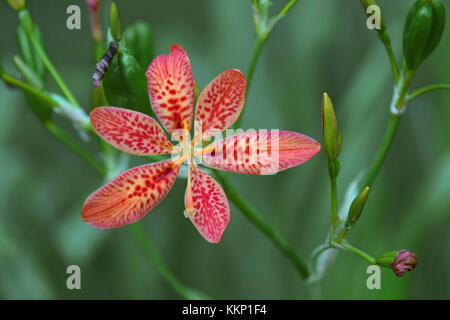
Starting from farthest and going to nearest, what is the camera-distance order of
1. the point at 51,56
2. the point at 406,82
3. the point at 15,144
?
A: the point at 51,56
the point at 15,144
the point at 406,82

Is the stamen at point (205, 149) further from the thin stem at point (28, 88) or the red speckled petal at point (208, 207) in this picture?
the thin stem at point (28, 88)

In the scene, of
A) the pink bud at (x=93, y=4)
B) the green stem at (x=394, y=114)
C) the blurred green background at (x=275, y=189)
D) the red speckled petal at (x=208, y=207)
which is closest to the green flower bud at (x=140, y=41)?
the pink bud at (x=93, y=4)

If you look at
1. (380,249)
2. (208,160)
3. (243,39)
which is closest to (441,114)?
(380,249)

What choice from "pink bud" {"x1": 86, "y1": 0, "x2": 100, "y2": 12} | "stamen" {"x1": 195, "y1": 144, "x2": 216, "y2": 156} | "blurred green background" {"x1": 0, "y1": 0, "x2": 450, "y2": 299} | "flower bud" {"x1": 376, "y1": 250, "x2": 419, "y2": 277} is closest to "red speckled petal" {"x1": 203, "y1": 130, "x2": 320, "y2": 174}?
"stamen" {"x1": 195, "y1": 144, "x2": 216, "y2": 156}

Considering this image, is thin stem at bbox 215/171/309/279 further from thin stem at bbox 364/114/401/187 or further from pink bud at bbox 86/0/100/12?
pink bud at bbox 86/0/100/12

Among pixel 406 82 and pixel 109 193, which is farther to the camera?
pixel 406 82

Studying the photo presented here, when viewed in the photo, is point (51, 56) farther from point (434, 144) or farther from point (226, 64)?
point (434, 144)
